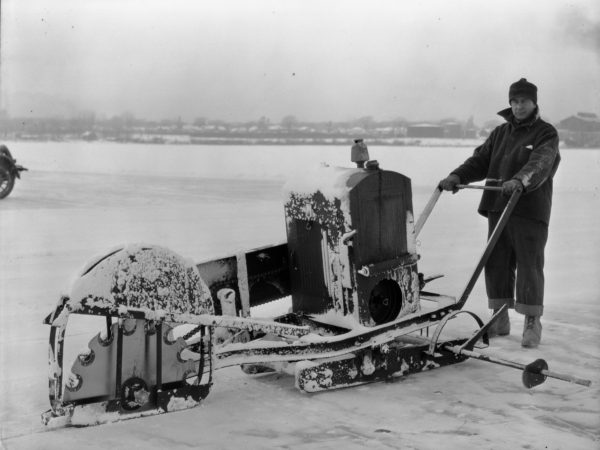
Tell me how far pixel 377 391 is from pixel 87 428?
1360 mm

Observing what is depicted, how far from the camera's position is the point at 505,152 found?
4.97 m

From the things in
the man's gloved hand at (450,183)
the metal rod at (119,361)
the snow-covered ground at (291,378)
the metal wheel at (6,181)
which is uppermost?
the man's gloved hand at (450,183)

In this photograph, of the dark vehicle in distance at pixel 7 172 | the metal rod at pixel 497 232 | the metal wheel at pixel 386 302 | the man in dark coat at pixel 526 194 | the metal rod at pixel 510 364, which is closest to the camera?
the metal rod at pixel 510 364

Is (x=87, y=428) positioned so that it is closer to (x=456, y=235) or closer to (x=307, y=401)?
(x=307, y=401)

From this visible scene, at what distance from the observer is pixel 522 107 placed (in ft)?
15.9

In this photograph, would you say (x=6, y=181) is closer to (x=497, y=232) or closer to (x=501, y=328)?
(x=501, y=328)

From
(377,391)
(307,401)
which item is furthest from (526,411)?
(307,401)

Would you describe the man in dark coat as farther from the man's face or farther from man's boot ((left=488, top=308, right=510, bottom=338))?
man's boot ((left=488, top=308, right=510, bottom=338))

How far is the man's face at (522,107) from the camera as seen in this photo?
4.84 m

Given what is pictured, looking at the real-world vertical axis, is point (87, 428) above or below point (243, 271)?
below

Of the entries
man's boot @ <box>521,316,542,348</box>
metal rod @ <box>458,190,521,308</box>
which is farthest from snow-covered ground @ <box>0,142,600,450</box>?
metal rod @ <box>458,190,521,308</box>

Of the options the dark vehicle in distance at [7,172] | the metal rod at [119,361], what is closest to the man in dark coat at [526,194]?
the metal rod at [119,361]

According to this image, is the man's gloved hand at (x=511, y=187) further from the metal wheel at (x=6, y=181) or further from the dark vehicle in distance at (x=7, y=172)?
the metal wheel at (x=6, y=181)

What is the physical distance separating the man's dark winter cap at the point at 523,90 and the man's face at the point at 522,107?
21mm
